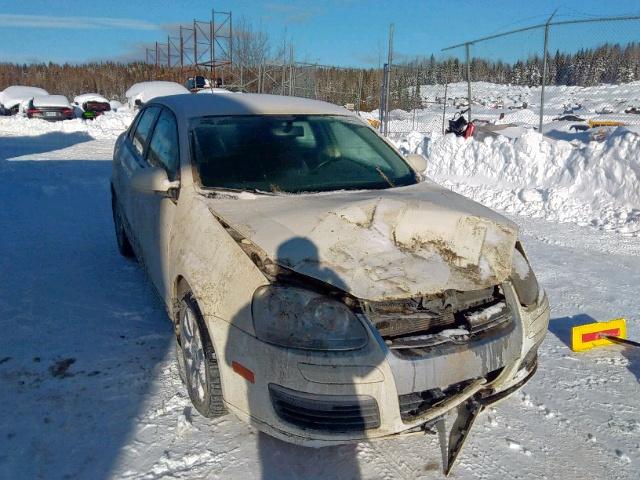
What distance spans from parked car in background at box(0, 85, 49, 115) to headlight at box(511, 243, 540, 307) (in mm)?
28999

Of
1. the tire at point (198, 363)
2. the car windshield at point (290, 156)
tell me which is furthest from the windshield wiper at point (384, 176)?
the tire at point (198, 363)

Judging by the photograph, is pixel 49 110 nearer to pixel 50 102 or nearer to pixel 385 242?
pixel 50 102

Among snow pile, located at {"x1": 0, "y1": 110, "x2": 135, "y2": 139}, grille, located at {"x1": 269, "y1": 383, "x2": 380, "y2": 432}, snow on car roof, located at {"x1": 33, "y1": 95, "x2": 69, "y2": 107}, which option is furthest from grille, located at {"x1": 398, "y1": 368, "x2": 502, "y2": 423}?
snow on car roof, located at {"x1": 33, "y1": 95, "x2": 69, "y2": 107}

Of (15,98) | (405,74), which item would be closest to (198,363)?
(405,74)

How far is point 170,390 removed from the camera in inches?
117

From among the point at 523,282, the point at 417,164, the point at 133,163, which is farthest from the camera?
the point at 133,163

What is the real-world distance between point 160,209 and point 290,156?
88cm

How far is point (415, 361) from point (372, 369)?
178 millimetres

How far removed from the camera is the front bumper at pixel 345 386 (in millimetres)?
2109

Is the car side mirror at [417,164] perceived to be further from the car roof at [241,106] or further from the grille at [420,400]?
the grille at [420,400]

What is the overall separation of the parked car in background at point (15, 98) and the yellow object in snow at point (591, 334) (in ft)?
94.8

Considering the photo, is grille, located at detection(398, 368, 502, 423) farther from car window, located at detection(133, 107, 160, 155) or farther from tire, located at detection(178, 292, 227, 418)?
car window, located at detection(133, 107, 160, 155)

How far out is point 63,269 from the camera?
476 cm

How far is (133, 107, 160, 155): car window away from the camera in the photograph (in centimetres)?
421
